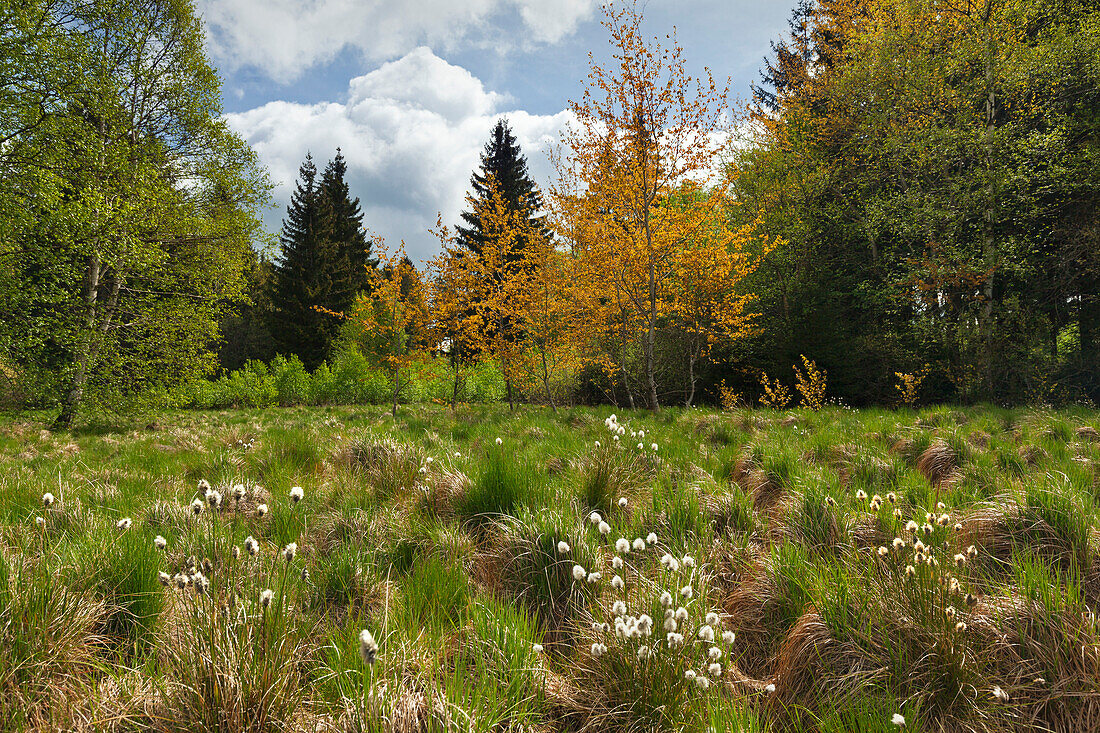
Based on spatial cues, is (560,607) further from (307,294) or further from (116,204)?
(307,294)

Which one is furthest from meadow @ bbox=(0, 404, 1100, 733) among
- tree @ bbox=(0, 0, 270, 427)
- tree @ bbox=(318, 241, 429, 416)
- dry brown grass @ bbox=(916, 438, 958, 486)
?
tree @ bbox=(318, 241, 429, 416)

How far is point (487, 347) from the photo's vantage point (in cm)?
1266

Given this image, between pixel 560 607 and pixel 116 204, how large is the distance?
15.9 meters

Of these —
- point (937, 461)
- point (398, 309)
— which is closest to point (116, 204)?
point (398, 309)

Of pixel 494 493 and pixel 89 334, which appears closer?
pixel 494 493

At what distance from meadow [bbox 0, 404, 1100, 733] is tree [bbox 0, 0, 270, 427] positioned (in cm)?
904

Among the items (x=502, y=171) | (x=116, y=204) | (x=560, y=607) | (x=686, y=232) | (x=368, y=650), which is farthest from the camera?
(x=502, y=171)

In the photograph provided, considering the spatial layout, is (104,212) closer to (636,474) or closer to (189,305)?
(189,305)

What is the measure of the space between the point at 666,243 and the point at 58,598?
983 centimetres

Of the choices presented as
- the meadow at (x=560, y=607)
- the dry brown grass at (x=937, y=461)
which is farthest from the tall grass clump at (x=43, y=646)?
the dry brown grass at (x=937, y=461)

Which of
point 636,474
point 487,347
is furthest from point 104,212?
point 636,474

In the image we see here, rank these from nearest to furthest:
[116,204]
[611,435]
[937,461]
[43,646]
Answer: [43,646] → [937,461] → [611,435] → [116,204]

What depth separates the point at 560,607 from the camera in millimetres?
2271

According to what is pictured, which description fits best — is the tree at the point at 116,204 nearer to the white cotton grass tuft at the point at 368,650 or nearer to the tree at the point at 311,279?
the white cotton grass tuft at the point at 368,650
